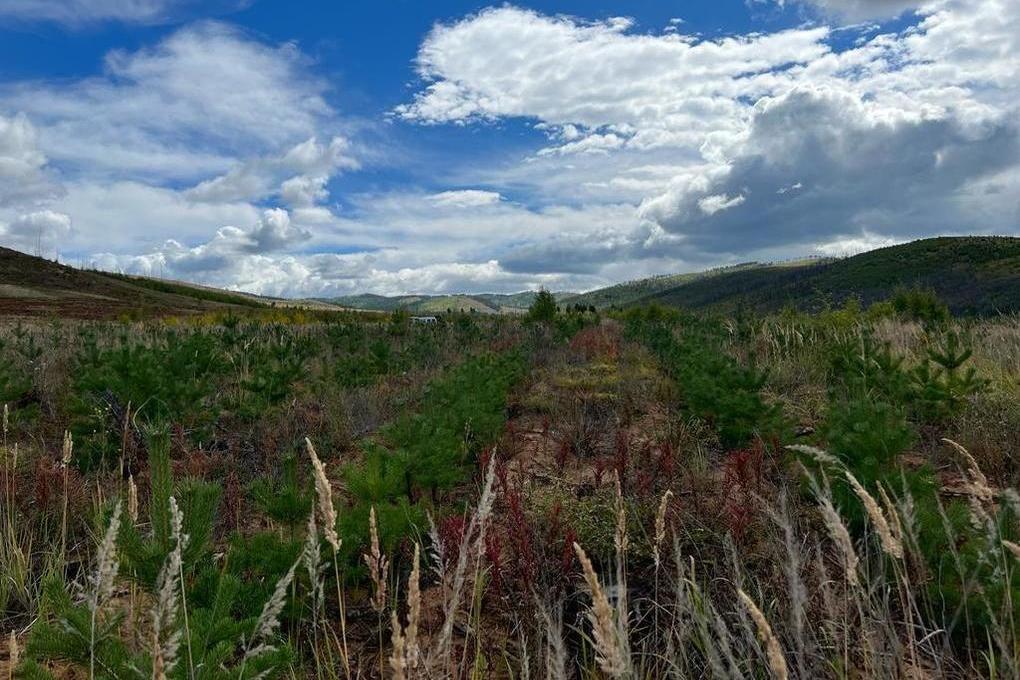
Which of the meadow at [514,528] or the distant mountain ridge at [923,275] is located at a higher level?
the distant mountain ridge at [923,275]

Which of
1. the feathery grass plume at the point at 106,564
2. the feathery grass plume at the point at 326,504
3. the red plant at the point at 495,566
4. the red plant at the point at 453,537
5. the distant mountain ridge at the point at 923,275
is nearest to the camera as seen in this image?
the feathery grass plume at the point at 106,564

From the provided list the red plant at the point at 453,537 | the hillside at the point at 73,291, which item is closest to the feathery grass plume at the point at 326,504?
the red plant at the point at 453,537

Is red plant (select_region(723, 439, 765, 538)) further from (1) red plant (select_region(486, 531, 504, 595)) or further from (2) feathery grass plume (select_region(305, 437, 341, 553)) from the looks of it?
(2) feathery grass plume (select_region(305, 437, 341, 553))

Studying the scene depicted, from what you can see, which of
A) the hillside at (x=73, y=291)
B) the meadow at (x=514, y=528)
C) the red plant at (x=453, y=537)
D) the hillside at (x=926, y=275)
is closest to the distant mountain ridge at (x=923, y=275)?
the hillside at (x=926, y=275)

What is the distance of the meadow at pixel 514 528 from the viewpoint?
5.71ft

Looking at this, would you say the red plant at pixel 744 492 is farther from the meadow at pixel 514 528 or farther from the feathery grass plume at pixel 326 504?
the feathery grass plume at pixel 326 504

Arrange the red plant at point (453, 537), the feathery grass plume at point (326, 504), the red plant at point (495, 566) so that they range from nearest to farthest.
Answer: the feathery grass plume at point (326, 504) < the red plant at point (495, 566) < the red plant at point (453, 537)

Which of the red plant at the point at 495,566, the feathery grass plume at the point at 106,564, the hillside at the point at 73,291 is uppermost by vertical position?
the hillside at the point at 73,291

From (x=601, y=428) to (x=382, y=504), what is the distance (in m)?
3.58

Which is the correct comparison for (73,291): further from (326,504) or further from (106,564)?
(326,504)

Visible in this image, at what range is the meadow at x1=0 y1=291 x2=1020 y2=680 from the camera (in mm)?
1741

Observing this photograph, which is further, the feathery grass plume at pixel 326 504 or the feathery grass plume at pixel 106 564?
the feathery grass plume at pixel 326 504

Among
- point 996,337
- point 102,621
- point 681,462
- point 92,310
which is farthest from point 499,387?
point 92,310

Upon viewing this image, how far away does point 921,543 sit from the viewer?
291 cm
